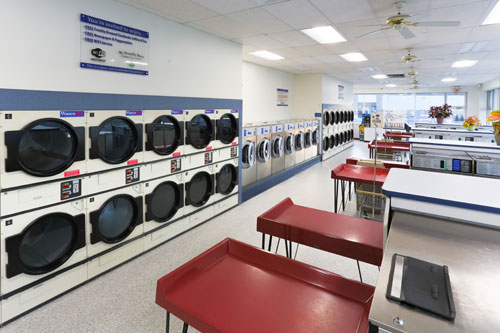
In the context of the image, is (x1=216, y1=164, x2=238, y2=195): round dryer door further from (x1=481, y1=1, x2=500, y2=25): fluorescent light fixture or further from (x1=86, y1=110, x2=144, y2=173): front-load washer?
(x1=481, y1=1, x2=500, y2=25): fluorescent light fixture

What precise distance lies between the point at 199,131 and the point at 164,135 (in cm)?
69

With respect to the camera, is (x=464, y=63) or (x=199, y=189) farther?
(x=464, y=63)

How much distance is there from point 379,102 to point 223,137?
47.3 feet

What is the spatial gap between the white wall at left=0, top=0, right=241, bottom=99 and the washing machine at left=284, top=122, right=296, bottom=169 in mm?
2826

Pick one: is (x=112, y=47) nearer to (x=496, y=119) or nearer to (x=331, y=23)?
(x=331, y=23)

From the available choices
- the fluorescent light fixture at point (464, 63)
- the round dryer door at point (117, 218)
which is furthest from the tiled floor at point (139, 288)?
the fluorescent light fixture at point (464, 63)

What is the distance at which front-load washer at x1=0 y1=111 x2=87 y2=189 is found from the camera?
2.13 metres

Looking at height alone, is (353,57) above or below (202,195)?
above

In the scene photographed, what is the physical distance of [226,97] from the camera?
4.57 metres

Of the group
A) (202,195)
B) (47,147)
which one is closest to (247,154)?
(202,195)

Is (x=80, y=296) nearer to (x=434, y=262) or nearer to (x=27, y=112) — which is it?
(x=27, y=112)

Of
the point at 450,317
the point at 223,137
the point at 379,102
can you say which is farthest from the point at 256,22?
the point at 379,102

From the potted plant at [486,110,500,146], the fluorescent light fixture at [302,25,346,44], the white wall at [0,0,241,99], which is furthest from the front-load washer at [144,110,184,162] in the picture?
the potted plant at [486,110,500,146]

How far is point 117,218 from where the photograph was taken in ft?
10.2
